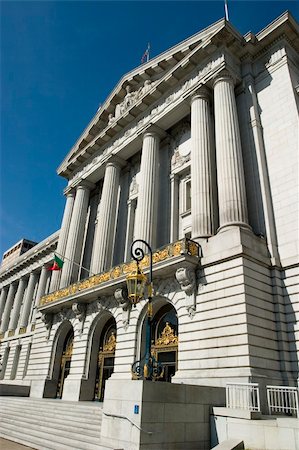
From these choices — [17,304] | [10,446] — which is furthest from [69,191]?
[10,446]

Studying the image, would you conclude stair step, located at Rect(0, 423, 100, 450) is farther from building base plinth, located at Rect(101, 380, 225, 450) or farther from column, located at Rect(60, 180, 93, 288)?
column, located at Rect(60, 180, 93, 288)

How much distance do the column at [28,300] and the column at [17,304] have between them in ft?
10.2

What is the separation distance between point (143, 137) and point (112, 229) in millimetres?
8442

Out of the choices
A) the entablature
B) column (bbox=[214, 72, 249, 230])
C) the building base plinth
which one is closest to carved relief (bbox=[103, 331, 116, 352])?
the entablature

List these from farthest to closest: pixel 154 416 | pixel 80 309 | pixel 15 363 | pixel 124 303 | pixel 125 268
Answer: pixel 15 363 → pixel 80 309 → pixel 125 268 → pixel 124 303 → pixel 154 416

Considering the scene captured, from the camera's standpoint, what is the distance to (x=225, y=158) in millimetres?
21234

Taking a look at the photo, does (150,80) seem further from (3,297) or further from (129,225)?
(3,297)

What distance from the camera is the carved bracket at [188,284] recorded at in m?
18.1

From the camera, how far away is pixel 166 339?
20141 millimetres

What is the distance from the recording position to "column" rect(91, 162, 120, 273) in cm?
2851

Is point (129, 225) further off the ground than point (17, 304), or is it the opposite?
point (129, 225)

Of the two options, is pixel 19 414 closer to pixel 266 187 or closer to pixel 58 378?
pixel 58 378

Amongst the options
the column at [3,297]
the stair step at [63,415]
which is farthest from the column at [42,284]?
the stair step at [63,415]

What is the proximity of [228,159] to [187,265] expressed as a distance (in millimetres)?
7239
